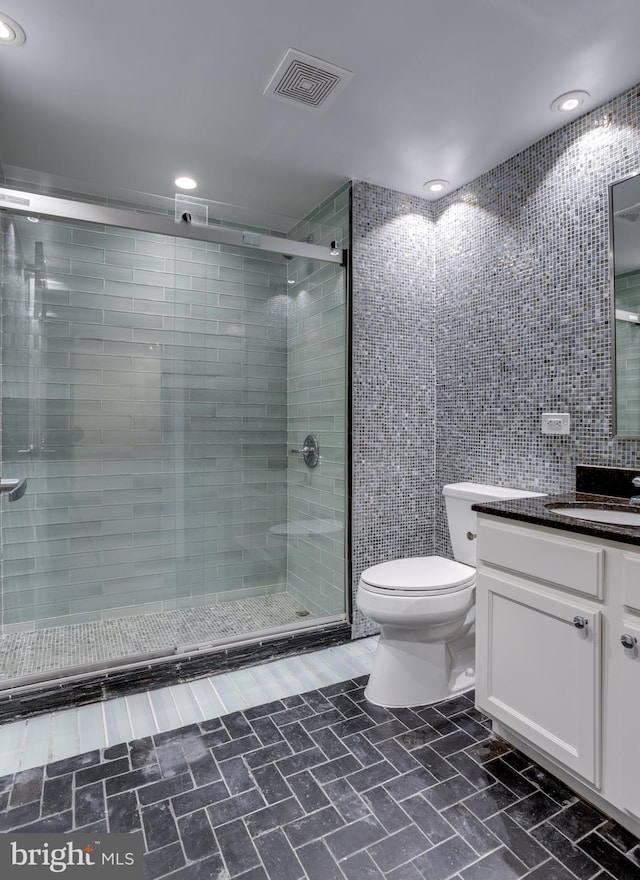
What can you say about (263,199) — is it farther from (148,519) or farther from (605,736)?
(605,736)

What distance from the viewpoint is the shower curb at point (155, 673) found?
1.92m

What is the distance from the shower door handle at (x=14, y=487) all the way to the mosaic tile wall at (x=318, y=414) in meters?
1.31

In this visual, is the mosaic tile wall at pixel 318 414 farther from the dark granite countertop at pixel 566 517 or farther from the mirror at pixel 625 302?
the mirror at pixel 625 302

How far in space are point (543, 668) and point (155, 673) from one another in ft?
5.18

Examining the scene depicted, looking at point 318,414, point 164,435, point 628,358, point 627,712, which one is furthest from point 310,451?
point 627,712

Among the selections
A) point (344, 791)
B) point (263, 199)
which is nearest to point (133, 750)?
point (344, 791)

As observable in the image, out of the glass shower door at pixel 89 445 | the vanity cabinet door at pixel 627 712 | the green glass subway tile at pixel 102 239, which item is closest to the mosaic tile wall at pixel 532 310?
the vanity cabinet door at pixel 627 712

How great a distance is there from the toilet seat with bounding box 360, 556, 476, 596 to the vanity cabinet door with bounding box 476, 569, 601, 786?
22 cm

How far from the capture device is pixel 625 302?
1905 mm

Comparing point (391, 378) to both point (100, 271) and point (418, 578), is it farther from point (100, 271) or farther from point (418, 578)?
point (100, 271)

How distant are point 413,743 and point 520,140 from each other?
100 inches

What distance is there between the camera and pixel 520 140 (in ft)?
7.30

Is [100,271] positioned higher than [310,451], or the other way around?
[100,271]

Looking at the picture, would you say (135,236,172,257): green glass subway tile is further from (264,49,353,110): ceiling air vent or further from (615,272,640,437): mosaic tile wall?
(615,272,640,437): mosaic tile wall
